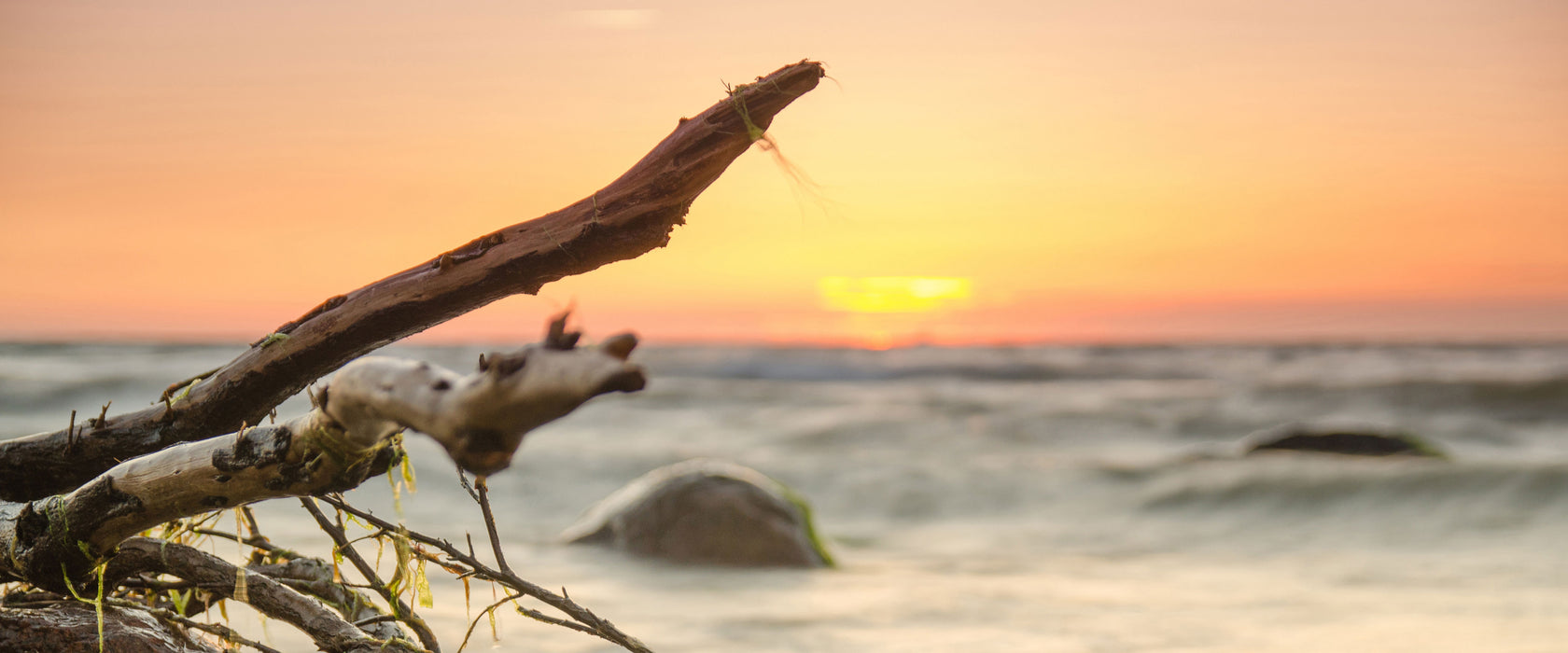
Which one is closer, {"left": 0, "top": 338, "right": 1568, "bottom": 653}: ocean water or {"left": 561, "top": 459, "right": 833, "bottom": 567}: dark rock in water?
{"left": 0, "top": 338, "right": 1568, "bottom": 653}: ocean water

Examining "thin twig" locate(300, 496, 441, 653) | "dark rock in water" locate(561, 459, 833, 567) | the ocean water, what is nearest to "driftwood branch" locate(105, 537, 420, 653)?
"thin twig" locate(300, 496, 441, 653)

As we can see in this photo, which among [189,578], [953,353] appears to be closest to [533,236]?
[189,578]

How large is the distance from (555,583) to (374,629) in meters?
4.31

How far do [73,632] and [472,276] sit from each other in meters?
1.32

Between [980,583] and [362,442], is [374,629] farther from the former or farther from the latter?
[980,583]

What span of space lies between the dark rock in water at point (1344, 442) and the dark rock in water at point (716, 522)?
706 cm

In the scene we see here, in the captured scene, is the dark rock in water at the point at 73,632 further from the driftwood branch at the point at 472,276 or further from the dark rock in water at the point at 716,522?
the dark rock in water at the point at 716,522

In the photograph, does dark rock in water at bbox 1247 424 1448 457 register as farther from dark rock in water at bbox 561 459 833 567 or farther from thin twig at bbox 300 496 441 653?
thin twig at bbox 300 496 441 653

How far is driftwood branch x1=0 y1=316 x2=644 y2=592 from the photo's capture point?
3.46ft

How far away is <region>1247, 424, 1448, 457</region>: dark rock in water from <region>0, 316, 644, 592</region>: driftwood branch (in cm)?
1188

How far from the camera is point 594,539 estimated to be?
24.2 ft

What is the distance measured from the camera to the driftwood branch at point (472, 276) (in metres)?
1.51

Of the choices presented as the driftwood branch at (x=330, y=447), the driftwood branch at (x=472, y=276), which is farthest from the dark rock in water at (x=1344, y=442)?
the driftwood branch at (x=330, y=447)

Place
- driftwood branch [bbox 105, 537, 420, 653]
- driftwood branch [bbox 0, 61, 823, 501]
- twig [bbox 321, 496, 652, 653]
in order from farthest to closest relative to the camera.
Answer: driftwood branch [bbox 105, 537, 420, 653] → twig [bbox 321, 496, 652, 653] → driftwood branch [bbox 0, 61, 823, 501]
